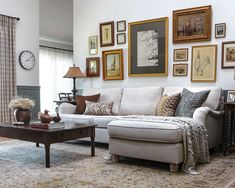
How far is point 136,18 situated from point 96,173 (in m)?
3.02

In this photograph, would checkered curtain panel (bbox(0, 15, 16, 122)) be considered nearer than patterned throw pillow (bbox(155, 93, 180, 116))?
No

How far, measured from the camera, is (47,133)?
116 inches

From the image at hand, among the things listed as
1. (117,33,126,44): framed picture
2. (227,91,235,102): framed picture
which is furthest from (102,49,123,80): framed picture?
(227,91,235,102): framed picture

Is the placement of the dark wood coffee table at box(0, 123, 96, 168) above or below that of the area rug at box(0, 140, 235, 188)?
above

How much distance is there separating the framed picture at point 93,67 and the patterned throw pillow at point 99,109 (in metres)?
1.03

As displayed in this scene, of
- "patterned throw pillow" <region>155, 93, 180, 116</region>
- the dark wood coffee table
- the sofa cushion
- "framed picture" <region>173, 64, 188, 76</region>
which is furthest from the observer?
"framed picture" <region>173, 64, 188, 76</region>

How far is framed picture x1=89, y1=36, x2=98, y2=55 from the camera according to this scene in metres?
5.39

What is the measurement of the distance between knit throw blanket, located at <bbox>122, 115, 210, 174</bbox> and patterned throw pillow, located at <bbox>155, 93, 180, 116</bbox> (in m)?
0.69

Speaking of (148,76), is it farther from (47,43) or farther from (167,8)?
(47,43)

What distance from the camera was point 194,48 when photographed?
14.1ft

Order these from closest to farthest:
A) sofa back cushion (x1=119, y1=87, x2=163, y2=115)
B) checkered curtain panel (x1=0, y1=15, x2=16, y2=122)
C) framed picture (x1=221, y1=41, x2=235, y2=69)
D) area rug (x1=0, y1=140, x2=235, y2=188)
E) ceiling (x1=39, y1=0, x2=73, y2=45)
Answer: area rug (x1=0, y1=140, x2=235, y2=188), framed picture (x1=221, y1=41, x2=235, y2=69), sofa back cushion (x1=119, y1=87, x2=163, y2=115), checkered curtain panel (x1=0, y1=15, x2=16, y2=122), ceiling (x1=39, y1=0, x2=73, y2=45)

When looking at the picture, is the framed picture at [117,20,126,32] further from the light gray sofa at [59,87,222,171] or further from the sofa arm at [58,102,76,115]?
the sofa arm at [58,102,76,115]

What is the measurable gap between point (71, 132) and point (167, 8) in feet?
8.59

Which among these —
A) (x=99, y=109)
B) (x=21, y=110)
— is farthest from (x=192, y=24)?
(x=21, y=110)
